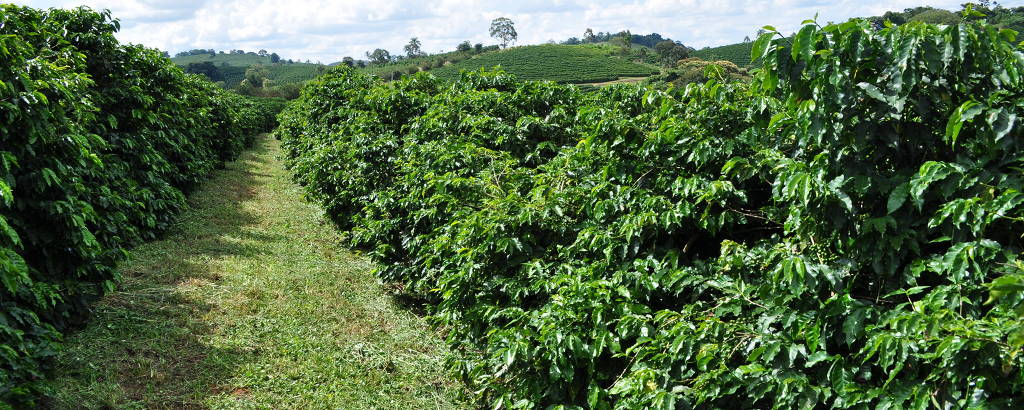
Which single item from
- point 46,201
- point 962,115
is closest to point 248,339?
point 46,201

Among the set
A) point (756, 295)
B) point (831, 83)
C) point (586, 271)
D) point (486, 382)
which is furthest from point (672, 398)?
point (486, 382)

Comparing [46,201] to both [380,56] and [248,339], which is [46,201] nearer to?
A: [248,339]

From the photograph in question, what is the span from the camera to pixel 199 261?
7117mm

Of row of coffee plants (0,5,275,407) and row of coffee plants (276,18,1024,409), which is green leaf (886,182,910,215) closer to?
row of coffee plants (276,18,1024,409)

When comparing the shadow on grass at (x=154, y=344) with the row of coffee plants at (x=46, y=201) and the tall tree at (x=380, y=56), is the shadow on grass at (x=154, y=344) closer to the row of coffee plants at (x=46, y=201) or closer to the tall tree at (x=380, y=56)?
the row of coffee plants at (x=46, y=201)

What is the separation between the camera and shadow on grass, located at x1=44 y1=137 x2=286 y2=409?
402 cm

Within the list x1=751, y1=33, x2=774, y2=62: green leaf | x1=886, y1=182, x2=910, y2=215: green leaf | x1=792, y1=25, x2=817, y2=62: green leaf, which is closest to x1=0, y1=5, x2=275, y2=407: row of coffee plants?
x1=751, y1=33, x2=774, y2=62: green leaf

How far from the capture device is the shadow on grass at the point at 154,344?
13.2 ft

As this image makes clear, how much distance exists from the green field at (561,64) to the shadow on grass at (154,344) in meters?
56.0

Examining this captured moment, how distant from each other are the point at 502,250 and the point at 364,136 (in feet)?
16.7

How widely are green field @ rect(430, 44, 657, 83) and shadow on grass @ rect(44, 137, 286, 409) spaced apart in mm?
55978

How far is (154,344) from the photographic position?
4.77 meters

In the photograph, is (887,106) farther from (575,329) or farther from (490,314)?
(490,314)

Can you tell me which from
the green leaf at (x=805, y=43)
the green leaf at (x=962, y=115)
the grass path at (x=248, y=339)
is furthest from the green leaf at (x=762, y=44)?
the grass path at (x=248, y=339)
